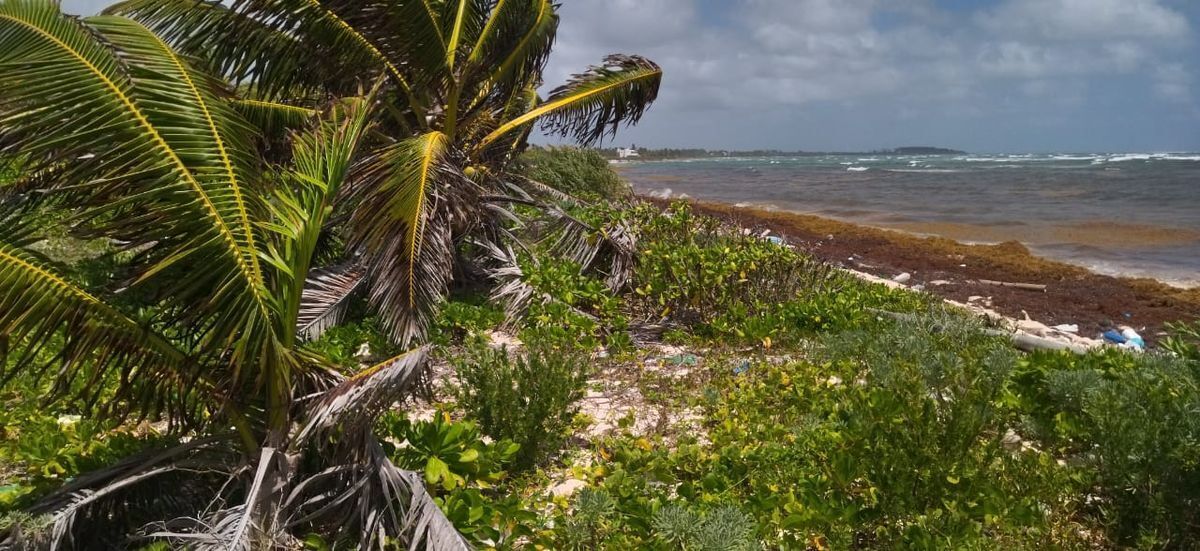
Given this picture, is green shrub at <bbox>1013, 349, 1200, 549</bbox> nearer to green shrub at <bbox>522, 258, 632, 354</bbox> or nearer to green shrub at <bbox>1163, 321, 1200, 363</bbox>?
green shrub at <bbox>1163, 321, 1200, 363</bbox>

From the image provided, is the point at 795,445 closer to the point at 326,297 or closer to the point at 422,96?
the point at 326,297

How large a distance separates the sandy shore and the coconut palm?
3260 millimetres

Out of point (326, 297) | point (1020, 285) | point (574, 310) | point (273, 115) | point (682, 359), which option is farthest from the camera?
point (1020, 285)

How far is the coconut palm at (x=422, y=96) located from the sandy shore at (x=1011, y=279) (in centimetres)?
326

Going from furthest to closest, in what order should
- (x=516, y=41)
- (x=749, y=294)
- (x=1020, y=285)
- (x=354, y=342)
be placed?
→ (x=1020, y=285) < (x=516, y=41) < (x=749, y=294) < (x=354, y=342)

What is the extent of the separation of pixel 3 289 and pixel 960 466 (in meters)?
3.48

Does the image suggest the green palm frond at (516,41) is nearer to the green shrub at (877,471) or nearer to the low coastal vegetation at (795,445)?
the low coastal vegetation at (795,445)

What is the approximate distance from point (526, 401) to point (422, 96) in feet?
12.6

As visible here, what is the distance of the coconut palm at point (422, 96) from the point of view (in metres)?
5.00

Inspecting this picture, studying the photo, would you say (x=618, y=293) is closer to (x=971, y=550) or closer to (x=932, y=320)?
(x=932, y=320)

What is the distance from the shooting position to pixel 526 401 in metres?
3.94

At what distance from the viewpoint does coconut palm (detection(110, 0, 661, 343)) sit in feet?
16.4

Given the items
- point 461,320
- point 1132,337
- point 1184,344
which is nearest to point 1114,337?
point 1132,337

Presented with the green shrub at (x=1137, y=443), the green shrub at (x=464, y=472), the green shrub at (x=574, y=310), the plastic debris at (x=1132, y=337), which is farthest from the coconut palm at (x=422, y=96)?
the plastic debris at (x=1132, y=337)
